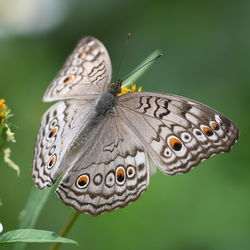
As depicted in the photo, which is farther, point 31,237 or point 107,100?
point 107,100

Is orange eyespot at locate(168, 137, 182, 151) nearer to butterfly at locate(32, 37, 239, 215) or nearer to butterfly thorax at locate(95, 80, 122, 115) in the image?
butterfly at locate(32, 37, 239, 215)

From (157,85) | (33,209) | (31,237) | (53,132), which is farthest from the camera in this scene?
(157,85)

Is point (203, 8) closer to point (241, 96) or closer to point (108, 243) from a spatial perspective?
point (241, 96)

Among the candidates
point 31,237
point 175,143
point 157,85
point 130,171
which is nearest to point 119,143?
point 130,171

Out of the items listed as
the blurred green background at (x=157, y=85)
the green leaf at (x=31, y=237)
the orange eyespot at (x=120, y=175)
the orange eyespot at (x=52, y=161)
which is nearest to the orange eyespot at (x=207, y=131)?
the orange eyespot at (x=120, y=175)

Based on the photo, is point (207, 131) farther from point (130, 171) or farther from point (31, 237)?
point (31, 237)

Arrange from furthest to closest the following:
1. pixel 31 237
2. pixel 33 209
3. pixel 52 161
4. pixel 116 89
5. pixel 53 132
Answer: pixel 116 89 → pixel 53 132 → pixel 52 161 → pixel 33 209 → pixel 31 237
